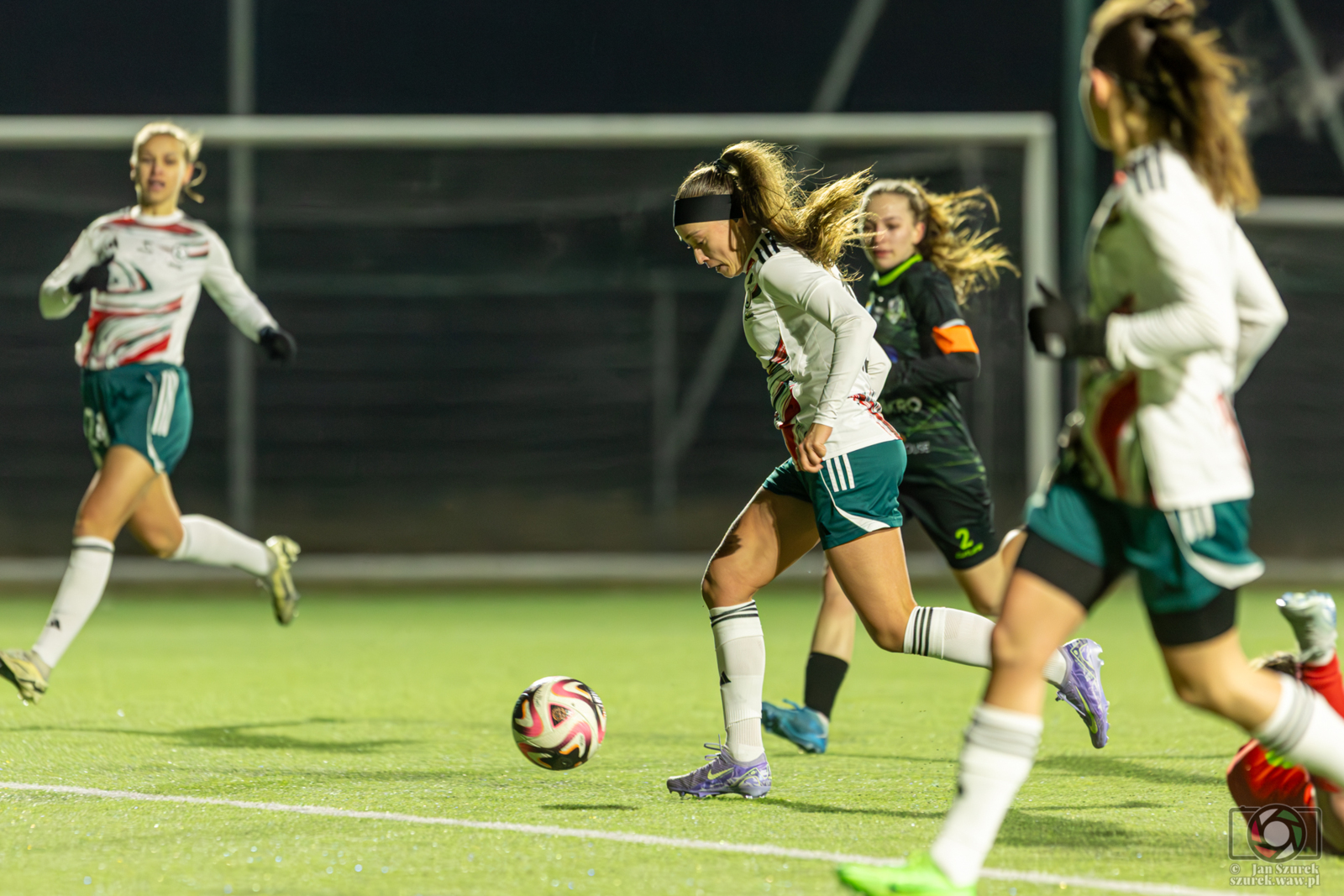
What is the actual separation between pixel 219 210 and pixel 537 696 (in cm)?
776

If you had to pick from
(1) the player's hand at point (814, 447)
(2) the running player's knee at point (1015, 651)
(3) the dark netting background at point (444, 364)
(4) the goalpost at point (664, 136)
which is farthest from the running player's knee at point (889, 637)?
(3) the dark netting background at point (444, 364)

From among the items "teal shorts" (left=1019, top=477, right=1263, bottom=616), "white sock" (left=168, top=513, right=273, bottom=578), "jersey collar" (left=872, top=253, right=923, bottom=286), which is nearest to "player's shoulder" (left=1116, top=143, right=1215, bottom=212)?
"teal shorts" (left=1019, top=477, right=1263, bottom=616)

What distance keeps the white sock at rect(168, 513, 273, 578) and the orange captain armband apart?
2.95 meters

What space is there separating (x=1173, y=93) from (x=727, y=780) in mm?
2103

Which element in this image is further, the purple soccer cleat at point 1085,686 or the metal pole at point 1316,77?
the metal pole at point 1316,77

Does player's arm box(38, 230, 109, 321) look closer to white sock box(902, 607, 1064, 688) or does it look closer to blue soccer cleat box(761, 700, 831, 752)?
blue soccer cleat box(761, 700, 831, 752)

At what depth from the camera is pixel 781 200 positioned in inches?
169

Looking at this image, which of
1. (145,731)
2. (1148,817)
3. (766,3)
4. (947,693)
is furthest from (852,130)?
(1148,817)

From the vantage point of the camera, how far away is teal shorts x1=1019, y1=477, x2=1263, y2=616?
2.98 m

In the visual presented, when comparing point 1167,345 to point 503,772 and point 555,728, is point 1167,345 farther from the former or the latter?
point 503,772

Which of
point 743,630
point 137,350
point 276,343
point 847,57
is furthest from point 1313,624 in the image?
point 847,57

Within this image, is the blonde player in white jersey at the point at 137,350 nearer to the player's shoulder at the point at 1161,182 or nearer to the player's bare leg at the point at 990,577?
the player's bare leg at the point at 990,577

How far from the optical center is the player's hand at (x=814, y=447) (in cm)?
400

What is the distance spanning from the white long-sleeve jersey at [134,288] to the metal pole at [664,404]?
207 inches
